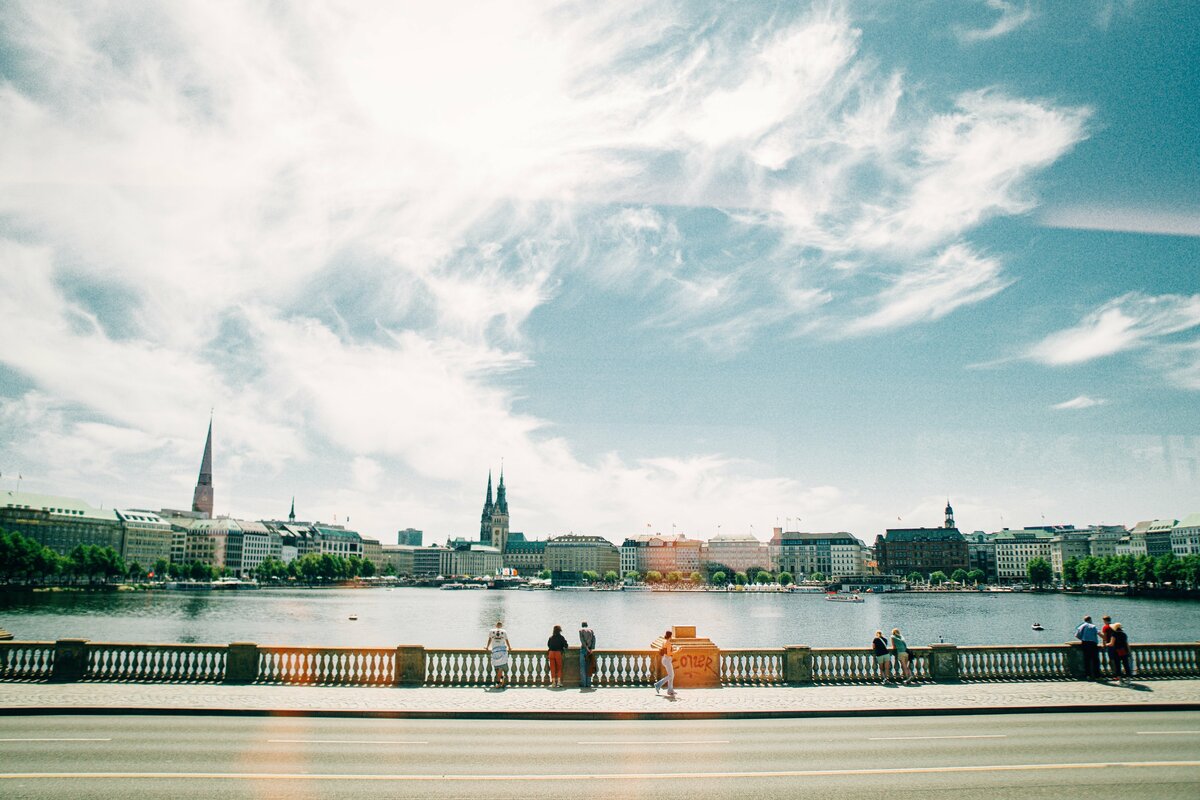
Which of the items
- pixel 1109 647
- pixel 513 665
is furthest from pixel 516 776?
pixel 1109 647

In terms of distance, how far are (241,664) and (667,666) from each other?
12325 millimetres

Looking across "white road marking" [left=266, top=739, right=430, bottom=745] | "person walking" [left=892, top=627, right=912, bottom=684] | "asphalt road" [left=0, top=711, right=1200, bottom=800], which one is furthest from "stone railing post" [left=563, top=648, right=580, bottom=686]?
"person walking" [left=892, top=627, right=912, bottom=684]

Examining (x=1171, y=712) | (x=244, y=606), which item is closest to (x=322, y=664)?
(x=1171, y=712)

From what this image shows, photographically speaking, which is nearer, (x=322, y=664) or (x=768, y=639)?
(x=322, y=664)

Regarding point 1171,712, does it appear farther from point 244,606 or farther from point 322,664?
point 244,606

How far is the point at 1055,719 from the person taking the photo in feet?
65.1

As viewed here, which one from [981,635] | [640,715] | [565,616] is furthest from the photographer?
[565,616]

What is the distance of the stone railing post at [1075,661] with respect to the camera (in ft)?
84.2

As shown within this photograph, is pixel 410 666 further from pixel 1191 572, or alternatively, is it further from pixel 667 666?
pixel 1191 572

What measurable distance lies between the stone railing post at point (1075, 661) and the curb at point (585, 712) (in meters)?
4.71

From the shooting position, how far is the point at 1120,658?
25.5m

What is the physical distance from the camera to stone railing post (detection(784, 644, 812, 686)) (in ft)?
81.3

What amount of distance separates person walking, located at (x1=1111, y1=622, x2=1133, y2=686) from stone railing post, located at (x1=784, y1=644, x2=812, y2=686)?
373 inches

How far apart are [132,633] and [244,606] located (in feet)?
187
